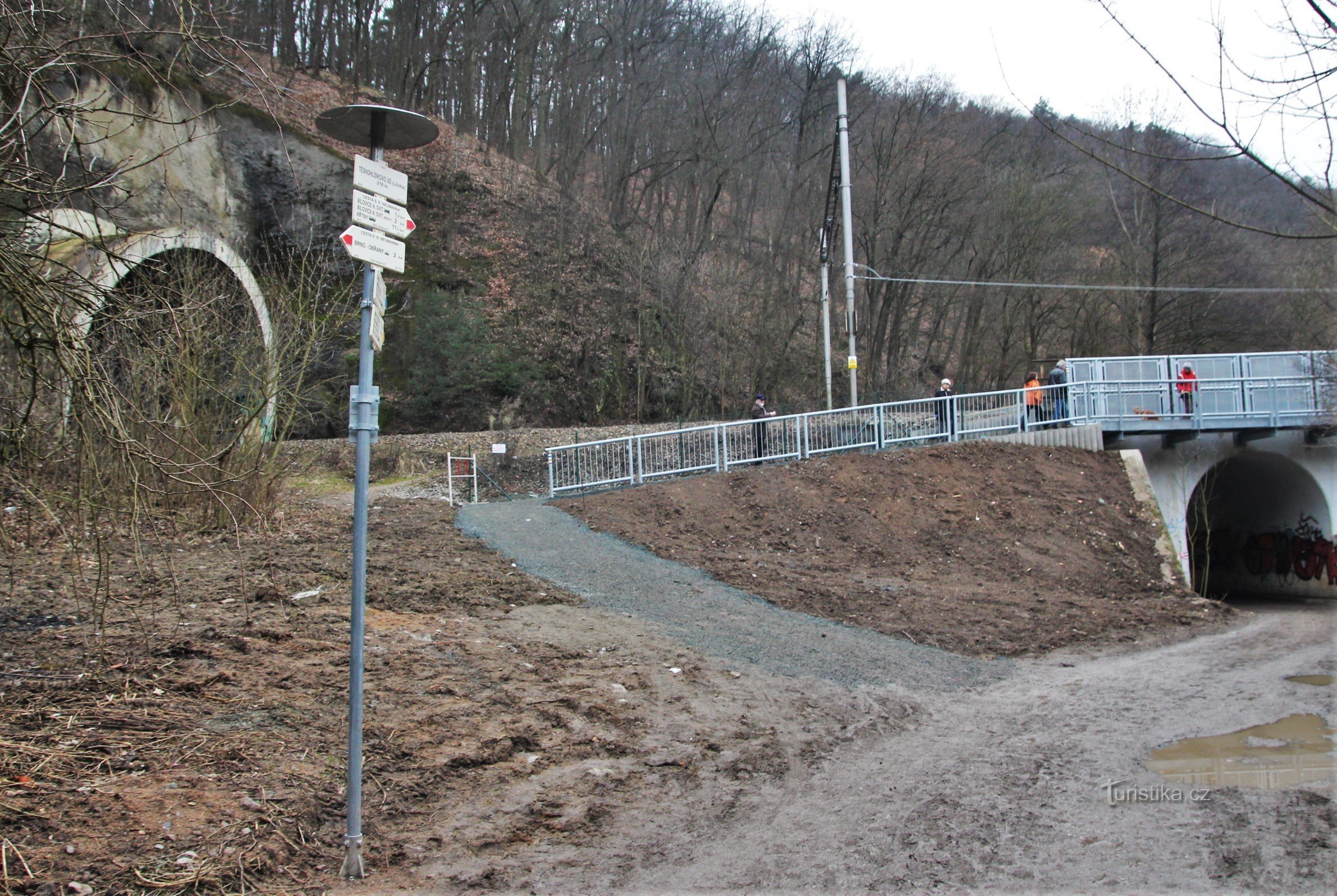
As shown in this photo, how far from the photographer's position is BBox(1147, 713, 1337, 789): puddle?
18.7ft

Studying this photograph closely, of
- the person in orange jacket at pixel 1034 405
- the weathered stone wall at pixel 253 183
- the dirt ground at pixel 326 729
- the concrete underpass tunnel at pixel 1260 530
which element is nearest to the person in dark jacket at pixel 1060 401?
the person in orange jacket at pixel 1034 405

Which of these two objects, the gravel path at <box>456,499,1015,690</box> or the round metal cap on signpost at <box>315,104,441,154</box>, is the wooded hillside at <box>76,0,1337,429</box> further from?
the round metal cap on signpost at <box>315,104,441,154</box>

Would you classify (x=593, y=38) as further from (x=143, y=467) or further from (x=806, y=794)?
(x=806, y=794)

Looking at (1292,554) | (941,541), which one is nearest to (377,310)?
(941,541)

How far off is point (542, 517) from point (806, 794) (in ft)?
36.7

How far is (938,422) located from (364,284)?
17856 millimetres

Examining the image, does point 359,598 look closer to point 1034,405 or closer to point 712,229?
→ point 1034,405

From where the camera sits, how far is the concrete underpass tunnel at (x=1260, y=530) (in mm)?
21594

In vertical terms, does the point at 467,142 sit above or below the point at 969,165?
above

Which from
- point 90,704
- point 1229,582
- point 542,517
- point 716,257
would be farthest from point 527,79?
point 90,704

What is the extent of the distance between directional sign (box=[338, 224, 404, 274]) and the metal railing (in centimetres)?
1421

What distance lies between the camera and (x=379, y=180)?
4.12 m

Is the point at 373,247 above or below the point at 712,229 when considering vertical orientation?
below

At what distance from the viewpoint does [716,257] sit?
35969 millimetres
